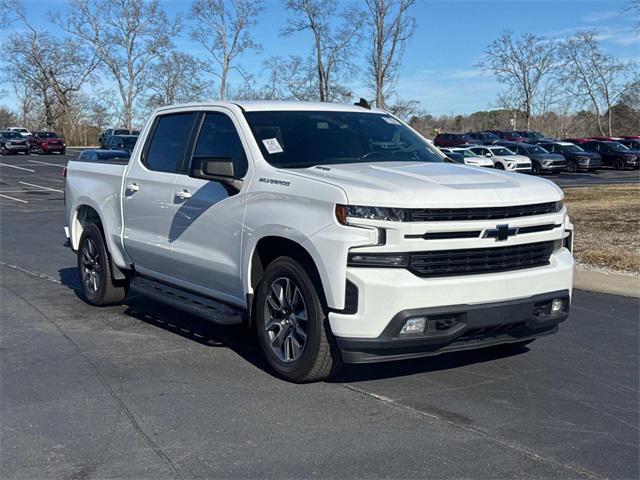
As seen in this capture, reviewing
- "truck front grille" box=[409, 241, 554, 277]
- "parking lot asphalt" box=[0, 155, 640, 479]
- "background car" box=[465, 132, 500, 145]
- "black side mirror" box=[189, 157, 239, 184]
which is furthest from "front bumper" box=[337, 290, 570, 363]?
"background car" box=[465, 132, 500, 145]

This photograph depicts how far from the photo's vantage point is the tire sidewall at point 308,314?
16.5 feet

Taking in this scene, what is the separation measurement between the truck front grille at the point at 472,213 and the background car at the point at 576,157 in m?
37.1

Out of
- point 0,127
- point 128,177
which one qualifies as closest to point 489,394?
point 128,177

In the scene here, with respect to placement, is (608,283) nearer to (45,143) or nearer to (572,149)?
(572,149)

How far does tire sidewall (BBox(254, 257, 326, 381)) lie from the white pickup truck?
0.5 inches

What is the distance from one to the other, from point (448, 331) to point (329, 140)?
2.07 meters

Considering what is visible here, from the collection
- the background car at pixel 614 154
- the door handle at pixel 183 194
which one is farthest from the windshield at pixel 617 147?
the door handle at pixel 183 194

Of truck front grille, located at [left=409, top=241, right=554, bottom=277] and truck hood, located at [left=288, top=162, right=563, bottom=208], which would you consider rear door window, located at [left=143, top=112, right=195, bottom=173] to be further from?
truck front grille, located at [left=409, top=241, right=554, bottom=277]

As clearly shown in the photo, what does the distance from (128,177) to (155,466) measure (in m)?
3.87

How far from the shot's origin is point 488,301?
16.2 ft

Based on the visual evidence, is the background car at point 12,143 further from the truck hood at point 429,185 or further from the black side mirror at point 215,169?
the truck hood at point 429,185

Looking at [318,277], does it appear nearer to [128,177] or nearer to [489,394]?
[489,394]

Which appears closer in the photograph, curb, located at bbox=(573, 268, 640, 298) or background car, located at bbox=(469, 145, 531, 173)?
curb, located at bbox=(573, 268, 640, 298)

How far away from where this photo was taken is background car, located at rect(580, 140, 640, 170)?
1634 inches
